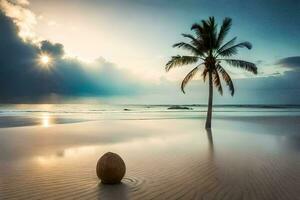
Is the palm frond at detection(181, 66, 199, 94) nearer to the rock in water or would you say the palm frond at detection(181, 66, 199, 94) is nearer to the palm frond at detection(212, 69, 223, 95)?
the palm frond at detection(212, 69, 223, 95)

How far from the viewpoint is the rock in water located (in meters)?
6.34

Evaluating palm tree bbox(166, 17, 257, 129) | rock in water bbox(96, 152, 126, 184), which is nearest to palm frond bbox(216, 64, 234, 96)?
palm tree bbox(166, 17, 257, 129)

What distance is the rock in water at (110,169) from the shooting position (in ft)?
20.8

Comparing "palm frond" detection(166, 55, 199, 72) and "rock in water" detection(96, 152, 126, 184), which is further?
"palm frond" detection(166, 55, 199, 72)

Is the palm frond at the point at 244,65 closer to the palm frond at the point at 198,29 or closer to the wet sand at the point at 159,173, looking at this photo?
the palm frond at the point at 198,29

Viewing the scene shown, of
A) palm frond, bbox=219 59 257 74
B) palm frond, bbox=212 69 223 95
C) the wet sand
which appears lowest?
the wet sand

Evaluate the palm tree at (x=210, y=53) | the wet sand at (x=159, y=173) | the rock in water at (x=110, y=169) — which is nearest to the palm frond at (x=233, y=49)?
the palm tree at (x=210, y=53)

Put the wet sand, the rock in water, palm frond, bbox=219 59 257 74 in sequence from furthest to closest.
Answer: palm frond, bbox=219 59 257 74 < the rock in water < the wet sand

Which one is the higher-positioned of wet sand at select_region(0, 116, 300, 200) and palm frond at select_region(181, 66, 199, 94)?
palm frond at select_region(181, 66, 199, 94)

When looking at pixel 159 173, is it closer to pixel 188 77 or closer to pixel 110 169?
pixel 110 169

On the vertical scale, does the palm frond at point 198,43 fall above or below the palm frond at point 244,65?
above

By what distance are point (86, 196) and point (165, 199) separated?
1470 mm

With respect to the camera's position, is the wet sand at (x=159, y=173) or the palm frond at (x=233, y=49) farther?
the palm frond at (x=233, y=49)

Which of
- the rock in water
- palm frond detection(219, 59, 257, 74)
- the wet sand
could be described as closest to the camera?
the wet sand
